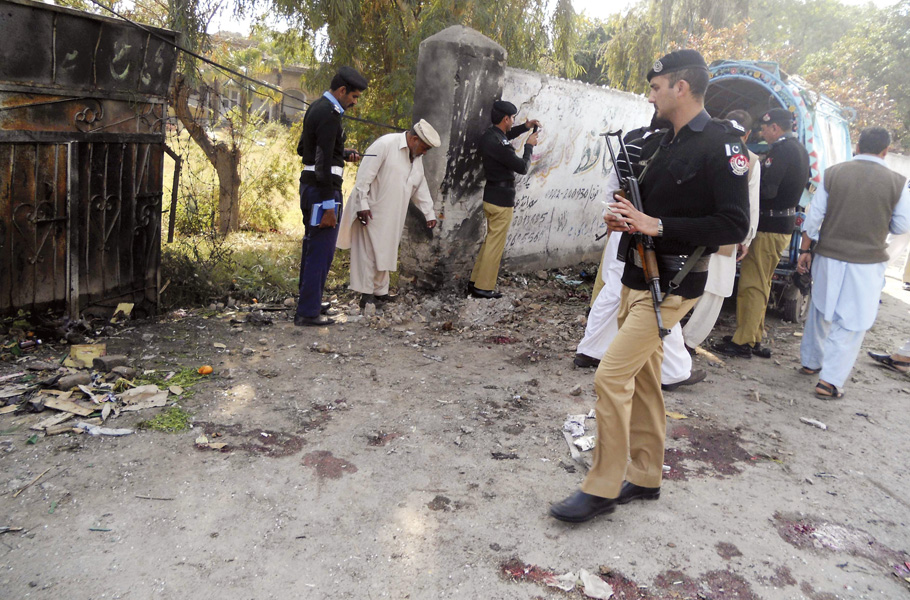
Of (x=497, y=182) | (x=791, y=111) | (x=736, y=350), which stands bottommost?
(x=736, y=350)

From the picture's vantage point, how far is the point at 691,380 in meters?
4.96

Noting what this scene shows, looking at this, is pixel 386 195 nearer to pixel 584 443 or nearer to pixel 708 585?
pixel 584 443

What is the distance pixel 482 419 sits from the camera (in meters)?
4.05

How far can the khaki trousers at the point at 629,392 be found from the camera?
2.87 metres

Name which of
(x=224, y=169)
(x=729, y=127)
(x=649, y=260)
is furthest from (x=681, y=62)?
(x=224, y=169)

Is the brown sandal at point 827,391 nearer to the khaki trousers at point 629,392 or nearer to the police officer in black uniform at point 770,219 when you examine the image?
the police officer in black uniform at point 770,219

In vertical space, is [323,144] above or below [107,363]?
above

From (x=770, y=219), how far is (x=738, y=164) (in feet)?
11.2

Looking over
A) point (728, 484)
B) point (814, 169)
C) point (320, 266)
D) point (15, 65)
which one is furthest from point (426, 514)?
point (814, 169)

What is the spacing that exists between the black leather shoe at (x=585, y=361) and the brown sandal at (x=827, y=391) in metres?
1.72

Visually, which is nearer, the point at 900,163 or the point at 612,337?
the point at 612,337

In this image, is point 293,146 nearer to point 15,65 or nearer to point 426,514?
point 15,65

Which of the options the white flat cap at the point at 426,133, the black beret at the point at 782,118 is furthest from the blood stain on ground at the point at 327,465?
the black beret at the point at 782,118

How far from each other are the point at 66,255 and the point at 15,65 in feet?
3.96
